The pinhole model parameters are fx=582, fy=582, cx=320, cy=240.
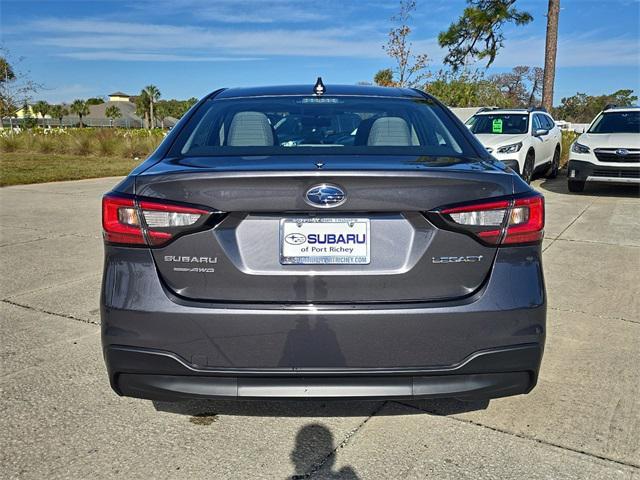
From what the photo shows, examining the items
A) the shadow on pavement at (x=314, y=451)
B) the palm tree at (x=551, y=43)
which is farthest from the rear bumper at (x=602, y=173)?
the shadow on pavement at (x=314, y=451)

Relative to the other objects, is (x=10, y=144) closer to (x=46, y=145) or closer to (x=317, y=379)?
(x=46, y=145)

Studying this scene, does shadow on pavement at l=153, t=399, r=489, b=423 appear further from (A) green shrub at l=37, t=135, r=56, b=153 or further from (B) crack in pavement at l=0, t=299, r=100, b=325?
(A) green shrub at l=37, t=135, r=56, b=153

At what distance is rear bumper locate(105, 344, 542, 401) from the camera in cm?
220

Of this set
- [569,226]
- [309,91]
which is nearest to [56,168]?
[569,226]

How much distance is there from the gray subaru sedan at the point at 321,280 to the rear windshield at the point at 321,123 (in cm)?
79

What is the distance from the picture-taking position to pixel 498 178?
224 cm

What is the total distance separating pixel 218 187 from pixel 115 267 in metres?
0.52

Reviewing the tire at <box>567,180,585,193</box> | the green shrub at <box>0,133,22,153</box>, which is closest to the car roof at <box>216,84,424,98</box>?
the tire at <box>567,180,585,193</box>

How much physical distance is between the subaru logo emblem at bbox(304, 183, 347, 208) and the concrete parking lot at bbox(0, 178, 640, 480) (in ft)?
3.45

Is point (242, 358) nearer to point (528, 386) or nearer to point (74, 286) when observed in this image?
point (528, 386)

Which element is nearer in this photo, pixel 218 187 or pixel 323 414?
pixel 218 187

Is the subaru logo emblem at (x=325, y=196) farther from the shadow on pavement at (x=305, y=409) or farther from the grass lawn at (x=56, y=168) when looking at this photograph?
the grass lawn at (x=56, y=168)

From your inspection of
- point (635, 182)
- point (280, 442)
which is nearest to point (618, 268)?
point (280, 442)

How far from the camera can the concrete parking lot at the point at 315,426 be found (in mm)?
2449
